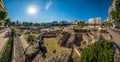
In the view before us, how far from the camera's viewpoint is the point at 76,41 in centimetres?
5819

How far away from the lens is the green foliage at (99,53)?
103ft

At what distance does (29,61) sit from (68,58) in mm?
9003

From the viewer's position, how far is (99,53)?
3222cm

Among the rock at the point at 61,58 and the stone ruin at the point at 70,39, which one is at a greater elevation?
the stone ruin at the point at 70,39

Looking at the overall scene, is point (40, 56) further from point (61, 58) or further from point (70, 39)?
point (70, 39)

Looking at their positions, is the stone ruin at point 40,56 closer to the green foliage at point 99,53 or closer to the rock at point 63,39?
the rock at point 63,39

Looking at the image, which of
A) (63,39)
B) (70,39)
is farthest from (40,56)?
(70,39)

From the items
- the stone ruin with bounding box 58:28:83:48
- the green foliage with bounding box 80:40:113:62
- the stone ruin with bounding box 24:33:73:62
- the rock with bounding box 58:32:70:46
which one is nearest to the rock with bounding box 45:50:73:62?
the stone ruin with bounding box 24:33:73:62

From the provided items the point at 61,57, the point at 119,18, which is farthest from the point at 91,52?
the point at 119,18

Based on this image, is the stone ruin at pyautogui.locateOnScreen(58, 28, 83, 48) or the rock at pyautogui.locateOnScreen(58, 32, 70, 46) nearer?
the stone ruin at pyautogui.locateOnScreen(58, 28, 83, 48)

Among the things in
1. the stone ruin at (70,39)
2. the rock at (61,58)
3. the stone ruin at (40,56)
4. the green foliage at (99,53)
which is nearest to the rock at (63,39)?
Result: the stone ruin at (70,39)

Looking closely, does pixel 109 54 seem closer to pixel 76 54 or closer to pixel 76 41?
pixel 76 54

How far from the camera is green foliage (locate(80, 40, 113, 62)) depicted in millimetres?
31391

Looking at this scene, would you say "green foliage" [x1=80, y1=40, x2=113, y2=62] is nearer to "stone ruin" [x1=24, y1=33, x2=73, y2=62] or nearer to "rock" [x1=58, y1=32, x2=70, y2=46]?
"stone ruin" [x1=24, y1=33, x2=73, y2=62]
